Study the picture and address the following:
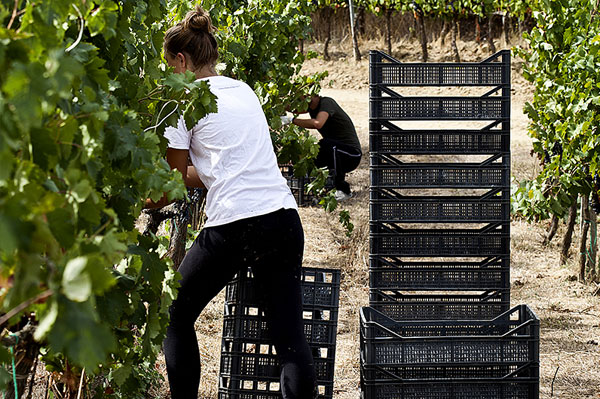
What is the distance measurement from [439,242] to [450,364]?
1.23 meters

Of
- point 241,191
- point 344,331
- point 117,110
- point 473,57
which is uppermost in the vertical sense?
point 473,57

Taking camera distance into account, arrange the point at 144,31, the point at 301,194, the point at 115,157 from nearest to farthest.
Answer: the point at 115,157 < the point at 144,31 < the point at 301,194

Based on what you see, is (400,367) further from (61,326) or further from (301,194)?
(301,194)

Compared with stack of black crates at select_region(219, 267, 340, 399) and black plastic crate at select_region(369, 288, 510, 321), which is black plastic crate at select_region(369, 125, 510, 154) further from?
stack of black crates at select_region(219, 267, 340, 399)

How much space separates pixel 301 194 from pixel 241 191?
6.26m

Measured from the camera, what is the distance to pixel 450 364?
334 cm

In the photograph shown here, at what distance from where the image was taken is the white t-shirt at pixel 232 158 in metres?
2.81

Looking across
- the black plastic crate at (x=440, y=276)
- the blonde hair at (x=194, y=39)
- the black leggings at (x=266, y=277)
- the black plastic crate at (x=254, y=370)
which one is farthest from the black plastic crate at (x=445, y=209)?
the blonde hair at (x=194, y=39)

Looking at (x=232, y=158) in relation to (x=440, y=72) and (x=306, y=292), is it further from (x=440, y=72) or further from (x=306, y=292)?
(x=440, y=72)

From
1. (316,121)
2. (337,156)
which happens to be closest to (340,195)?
(337,156)

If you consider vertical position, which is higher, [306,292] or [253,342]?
[306,292]

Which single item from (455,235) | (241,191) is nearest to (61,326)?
(241,191)

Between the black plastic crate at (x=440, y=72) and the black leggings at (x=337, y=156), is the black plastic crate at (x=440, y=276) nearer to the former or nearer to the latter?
the black plastic crate at (x=440, y=72)

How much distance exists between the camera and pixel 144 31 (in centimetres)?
274
